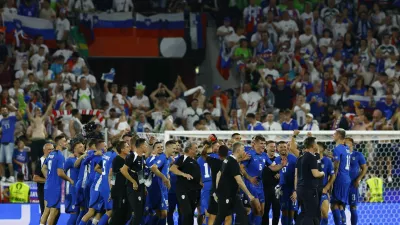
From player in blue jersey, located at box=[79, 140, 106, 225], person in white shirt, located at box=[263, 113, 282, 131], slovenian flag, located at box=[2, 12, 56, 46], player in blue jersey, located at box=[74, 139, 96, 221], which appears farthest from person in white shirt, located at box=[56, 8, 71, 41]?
player in blue jersey, located at box=[79, 140, 106, 225]

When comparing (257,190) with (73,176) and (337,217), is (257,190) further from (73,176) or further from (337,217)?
(73,176)

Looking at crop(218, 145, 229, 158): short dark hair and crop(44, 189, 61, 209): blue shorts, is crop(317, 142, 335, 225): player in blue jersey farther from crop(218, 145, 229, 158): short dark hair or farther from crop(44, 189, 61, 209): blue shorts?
crop(44, 189, 61, 209): blue shorts

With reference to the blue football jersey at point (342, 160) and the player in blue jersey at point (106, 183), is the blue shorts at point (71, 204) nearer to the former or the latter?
the player in blue jersey at point (106, 183)

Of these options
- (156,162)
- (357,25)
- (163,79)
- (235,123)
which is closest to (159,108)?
(235,123)

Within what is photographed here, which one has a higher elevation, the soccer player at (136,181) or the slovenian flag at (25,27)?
the slovenian flag at (25,27)

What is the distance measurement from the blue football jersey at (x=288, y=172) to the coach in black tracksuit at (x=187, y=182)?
155cm

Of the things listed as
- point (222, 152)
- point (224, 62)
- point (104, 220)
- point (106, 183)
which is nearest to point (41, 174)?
point (106, 183)

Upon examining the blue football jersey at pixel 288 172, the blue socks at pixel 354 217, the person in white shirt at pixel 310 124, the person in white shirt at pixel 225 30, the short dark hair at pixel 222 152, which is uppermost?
the person in white shirt at pixel 225 30

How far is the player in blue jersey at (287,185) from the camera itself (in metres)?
18.4

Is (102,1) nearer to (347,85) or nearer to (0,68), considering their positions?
(0,68)

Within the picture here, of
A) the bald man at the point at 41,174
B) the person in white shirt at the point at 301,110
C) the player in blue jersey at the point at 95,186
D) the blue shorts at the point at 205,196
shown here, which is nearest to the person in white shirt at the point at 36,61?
the person in white shirt at the point at 301,110

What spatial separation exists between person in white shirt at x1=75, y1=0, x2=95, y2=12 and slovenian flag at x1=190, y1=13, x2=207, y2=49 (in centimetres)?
275

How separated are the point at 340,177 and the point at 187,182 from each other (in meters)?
2.92

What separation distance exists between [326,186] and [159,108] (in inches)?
356
